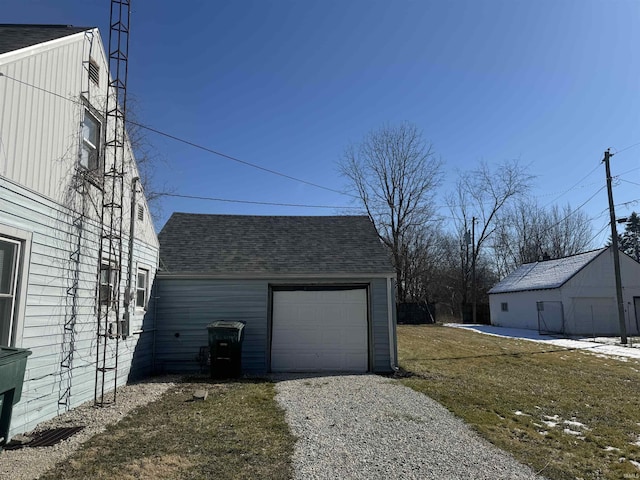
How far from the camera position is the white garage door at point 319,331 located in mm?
11391

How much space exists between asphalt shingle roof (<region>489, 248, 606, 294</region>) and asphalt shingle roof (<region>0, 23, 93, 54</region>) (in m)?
24.1

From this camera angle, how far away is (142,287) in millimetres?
10359

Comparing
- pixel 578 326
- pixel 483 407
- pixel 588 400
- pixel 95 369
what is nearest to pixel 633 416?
pixel 588 400

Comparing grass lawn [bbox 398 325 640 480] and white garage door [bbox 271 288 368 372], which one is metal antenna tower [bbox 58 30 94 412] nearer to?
white garage door [bbox 271 288 368 372]

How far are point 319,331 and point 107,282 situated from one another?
210 inches

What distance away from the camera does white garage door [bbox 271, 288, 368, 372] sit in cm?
1139

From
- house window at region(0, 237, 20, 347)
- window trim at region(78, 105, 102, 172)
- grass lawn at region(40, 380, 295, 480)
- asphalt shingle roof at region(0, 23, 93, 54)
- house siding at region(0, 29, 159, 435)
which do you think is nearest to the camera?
grass lawn at region(40, 380, 295, 480)

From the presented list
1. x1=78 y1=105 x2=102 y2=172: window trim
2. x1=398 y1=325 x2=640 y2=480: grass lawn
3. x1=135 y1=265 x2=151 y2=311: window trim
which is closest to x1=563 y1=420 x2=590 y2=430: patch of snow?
x1=398 y1=325 x2=640 y2=480: grass lawn

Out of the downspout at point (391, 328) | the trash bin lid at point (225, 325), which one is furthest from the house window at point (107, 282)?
the downspout at point (391, 328)

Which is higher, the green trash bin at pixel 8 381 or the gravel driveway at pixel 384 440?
the green trash bin at pixel 8 381

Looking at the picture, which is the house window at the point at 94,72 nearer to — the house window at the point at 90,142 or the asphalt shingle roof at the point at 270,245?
the house window at the point at 90,142

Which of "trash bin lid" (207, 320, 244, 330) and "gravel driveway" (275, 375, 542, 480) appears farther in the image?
"trash bin lid" (207, 320, 244, 330)

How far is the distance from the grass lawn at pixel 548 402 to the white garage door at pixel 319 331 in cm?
160

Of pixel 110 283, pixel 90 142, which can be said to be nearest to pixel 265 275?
pixel 110 283
